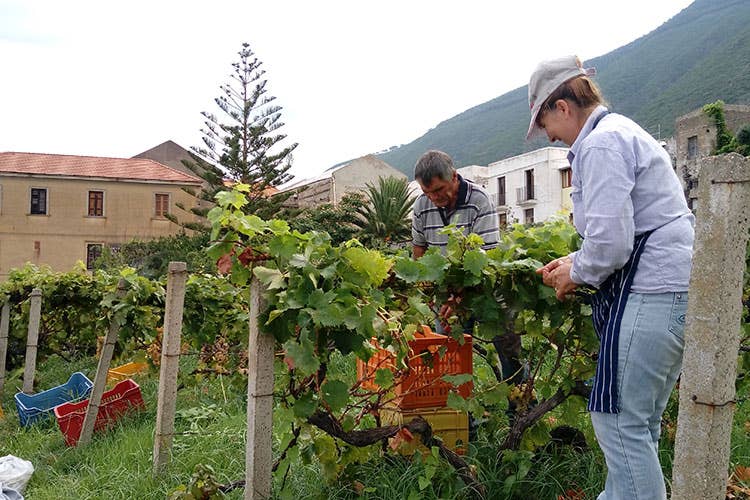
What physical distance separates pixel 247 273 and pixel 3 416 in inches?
223

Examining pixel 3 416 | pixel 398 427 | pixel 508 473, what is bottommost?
pixel 3 416

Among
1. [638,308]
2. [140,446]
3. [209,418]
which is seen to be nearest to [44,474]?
[140,446]

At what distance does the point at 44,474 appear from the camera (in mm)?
4402

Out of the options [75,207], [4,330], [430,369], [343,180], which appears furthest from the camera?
[343,180]

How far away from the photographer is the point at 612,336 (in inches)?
79.8

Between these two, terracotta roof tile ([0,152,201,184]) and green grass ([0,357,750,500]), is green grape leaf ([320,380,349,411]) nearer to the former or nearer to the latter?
green grass ([0,357,750,500])

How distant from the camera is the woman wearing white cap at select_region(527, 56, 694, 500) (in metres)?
1.97

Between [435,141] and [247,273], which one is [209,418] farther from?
[435,141]

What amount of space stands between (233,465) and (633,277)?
8.55ft

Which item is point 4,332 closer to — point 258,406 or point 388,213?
point 258,406

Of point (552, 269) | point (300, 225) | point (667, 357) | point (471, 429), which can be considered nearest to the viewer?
point (667, 357)

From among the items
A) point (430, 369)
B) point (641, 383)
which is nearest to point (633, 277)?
point (641, 383)

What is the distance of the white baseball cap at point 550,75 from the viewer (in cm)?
223

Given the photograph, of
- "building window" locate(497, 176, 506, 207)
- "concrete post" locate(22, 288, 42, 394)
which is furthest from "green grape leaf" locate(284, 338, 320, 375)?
"building window" locate(497, 176, 506, 207)
